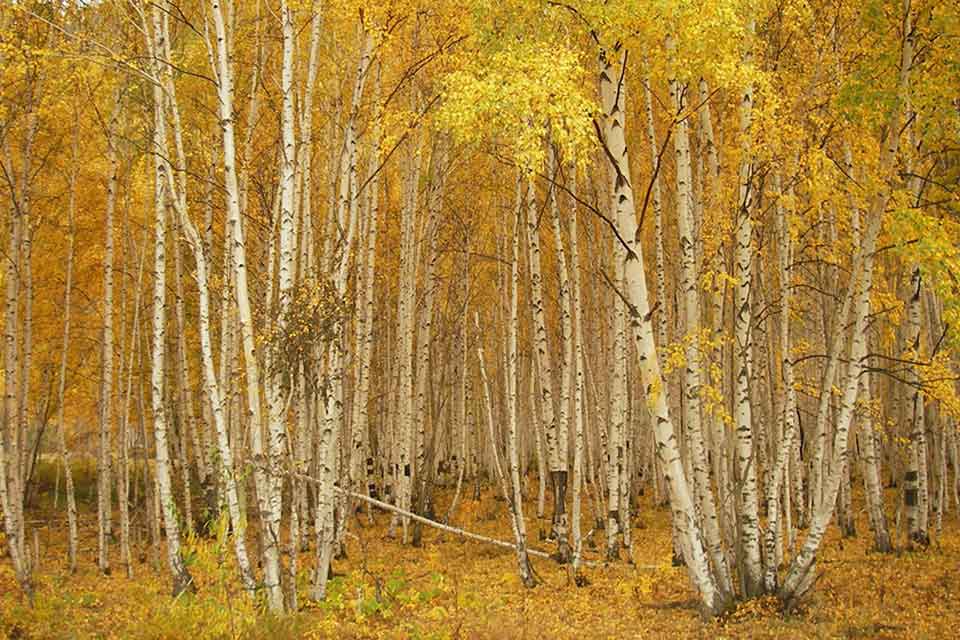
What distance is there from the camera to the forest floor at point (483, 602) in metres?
7.46

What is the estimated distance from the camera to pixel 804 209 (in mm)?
10930

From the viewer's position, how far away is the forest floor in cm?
746

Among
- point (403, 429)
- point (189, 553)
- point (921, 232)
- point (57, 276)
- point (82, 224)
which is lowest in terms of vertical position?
point (189, 553)

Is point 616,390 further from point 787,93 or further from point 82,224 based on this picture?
point 82,224

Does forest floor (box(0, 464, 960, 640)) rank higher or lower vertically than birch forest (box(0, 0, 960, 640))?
lower

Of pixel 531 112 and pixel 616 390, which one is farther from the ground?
pixel 531 112

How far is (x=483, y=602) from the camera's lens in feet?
32.1

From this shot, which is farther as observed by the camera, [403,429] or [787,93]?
[403,429]

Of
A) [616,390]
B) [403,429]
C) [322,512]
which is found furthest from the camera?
[403,429]

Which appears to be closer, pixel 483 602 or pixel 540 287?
pixel 483 602

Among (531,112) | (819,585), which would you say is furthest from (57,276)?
(819,585)

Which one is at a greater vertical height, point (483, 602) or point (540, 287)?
point (540, 287)

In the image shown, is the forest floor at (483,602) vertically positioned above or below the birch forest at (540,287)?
below

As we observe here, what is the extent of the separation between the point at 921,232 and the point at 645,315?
2810 mm
